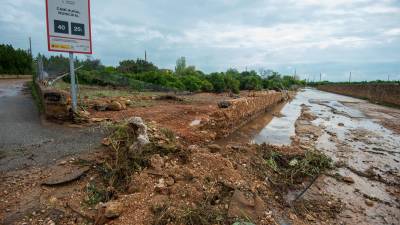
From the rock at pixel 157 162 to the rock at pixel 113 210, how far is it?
3.00 ft

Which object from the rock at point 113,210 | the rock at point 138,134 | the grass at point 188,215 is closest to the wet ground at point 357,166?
the grass at point 188,215

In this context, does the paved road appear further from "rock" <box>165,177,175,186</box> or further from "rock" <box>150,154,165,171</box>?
"rock" <box>165,177,175,186</box>

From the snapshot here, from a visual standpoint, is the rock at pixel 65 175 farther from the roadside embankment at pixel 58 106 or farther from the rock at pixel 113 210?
the roadside embankment at pixel 58 106

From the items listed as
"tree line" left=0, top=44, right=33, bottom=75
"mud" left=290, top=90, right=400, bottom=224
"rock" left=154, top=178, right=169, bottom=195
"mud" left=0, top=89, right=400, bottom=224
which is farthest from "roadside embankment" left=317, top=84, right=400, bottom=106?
"tree line" left=0, top=44, right=33, bottom=75

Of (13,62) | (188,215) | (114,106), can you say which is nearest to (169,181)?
(188,215)

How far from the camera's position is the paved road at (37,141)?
386 centimetres

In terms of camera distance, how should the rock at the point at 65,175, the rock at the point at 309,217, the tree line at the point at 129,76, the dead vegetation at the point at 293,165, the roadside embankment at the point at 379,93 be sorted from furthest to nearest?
1. the roadside embankment at the point at 379,93
2. the tree line at the point at 129,76
3. the dead vegetation at the point at 293,165
4. the rock at the point at 309,217
5. the rock at the point at 65,175

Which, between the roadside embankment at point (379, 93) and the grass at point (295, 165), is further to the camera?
the roadside embankment at point (379, 93)

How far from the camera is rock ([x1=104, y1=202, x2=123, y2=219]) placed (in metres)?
2.61

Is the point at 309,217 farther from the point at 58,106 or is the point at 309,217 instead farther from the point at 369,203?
the point at 58,106

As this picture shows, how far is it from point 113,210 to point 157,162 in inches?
44.9

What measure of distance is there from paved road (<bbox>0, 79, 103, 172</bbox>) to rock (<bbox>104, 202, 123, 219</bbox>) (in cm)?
181

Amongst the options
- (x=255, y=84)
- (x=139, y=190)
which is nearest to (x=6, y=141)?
(x=139, y=190)

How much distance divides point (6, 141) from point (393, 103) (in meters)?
31.0
